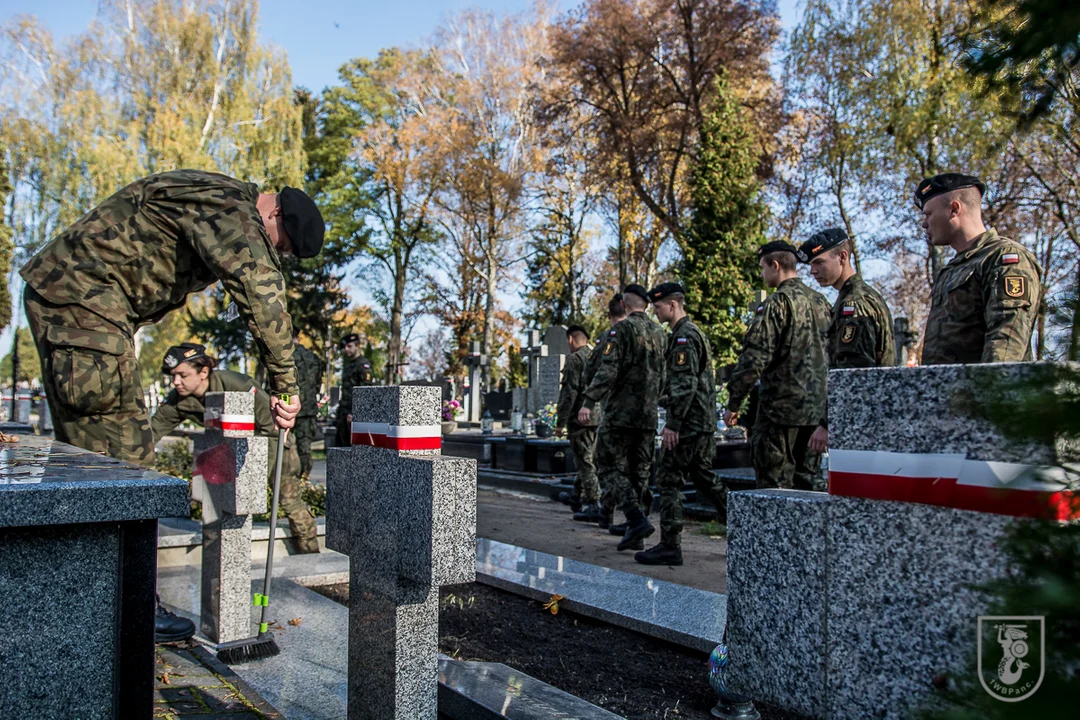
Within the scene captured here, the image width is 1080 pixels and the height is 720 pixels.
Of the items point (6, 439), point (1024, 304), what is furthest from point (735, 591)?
point (6, 439)

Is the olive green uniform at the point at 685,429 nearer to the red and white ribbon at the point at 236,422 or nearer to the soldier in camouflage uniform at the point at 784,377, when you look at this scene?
the soldier in camouflage uniform at the point at 784,377

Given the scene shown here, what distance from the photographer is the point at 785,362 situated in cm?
553

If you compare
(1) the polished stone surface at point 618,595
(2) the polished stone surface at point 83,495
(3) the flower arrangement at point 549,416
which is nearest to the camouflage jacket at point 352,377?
(3) the flower arrangement at point 549,416

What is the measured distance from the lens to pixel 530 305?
156ft

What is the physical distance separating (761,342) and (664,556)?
6.22 feet

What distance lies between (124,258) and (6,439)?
907 mm

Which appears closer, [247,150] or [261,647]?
[261,647]

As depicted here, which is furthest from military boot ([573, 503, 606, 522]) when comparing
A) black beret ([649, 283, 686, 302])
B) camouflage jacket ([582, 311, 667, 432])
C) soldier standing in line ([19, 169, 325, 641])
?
soldier standing in line ([19, 169, 325, 641])

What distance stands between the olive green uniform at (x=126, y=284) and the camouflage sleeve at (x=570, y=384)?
22.6ft

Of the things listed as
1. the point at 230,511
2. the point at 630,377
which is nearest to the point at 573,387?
the point at 630,377

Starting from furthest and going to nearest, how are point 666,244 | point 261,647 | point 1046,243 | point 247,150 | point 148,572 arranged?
point 666,244 → point 247,150 → point 1046,243 → point 261,647 → point 148,572

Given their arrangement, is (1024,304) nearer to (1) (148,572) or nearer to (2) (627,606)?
(2) (627,606)

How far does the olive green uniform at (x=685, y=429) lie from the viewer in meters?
6.37

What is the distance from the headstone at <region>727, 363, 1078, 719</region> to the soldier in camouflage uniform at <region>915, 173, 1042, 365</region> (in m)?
2.08
